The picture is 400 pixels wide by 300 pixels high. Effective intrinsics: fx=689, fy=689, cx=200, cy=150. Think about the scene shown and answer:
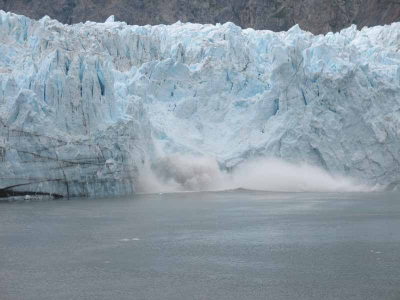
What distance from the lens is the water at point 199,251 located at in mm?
7145

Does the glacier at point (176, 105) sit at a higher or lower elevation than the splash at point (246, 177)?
higher

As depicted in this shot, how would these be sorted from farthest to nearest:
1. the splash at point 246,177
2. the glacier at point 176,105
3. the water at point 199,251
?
the splash at point 246,177 < the glacier at point 176,105 < the water at point 199,251

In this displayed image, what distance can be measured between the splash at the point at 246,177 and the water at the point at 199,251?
12.0 ft

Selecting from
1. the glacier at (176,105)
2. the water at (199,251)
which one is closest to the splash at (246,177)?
the glacier at (176,105)

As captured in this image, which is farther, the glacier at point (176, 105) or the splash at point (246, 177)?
the splash at point (246, 177)

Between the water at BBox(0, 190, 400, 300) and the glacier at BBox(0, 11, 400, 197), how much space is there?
5.93ft

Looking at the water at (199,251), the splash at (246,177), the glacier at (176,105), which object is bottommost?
the water at (199,251)

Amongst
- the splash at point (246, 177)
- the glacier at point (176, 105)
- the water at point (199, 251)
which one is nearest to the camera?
the water at point (199, 251)

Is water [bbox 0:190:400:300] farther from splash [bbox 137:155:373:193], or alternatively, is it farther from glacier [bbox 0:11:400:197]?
splash [bbox 137:155:373:193]

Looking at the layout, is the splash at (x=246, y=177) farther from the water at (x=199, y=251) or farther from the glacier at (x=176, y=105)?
the water at (x=199, y=251)

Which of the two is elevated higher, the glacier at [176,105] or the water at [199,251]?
the glacier at [176,105]

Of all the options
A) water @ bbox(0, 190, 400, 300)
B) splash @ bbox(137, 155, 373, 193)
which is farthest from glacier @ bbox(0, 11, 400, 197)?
water @ bbox(0, 190, 400, 300)

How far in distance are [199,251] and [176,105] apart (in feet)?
36.0

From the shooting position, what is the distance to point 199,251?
918cm
